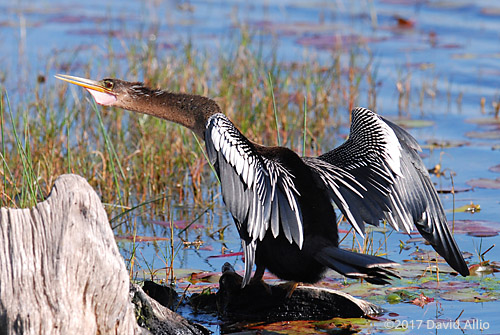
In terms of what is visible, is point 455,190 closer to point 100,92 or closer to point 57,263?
point 100,92

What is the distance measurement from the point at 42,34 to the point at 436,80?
5.10 metres

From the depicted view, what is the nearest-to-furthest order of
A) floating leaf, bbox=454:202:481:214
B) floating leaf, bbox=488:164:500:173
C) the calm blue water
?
floating leaf, bbox=454:202:481:214, the calm blue water, floating leaf, bbox=488:164:500:173

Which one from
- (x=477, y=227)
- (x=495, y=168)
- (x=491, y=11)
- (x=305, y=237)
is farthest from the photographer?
(x=491, y=11)

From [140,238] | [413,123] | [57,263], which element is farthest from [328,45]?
[57,263]

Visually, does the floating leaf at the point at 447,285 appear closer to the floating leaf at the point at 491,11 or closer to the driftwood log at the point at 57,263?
the driftwood log at the point at 57,263

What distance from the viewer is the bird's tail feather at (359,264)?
12.2 feet

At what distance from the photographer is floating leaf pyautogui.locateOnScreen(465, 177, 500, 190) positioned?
6.03 metres

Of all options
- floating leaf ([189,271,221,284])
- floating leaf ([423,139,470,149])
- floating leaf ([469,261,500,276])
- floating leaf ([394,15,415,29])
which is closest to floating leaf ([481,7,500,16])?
floating leaf ([394,15,415,29])

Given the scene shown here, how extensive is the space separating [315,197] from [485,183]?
2.42 m

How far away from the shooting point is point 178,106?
4648mm

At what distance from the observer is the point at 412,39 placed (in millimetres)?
10750

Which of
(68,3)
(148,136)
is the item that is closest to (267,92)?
(148,136)

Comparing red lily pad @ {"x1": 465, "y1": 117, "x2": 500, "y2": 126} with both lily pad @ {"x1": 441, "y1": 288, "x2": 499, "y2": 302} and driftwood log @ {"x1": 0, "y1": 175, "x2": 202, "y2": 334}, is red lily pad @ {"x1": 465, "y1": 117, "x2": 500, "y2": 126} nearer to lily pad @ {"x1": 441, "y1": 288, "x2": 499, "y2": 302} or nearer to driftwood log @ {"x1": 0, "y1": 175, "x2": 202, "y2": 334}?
lily pad @ {"x1": 441, "y1": 288, "x2": 499, "y2": 302}

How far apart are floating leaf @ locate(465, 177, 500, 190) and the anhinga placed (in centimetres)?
169
